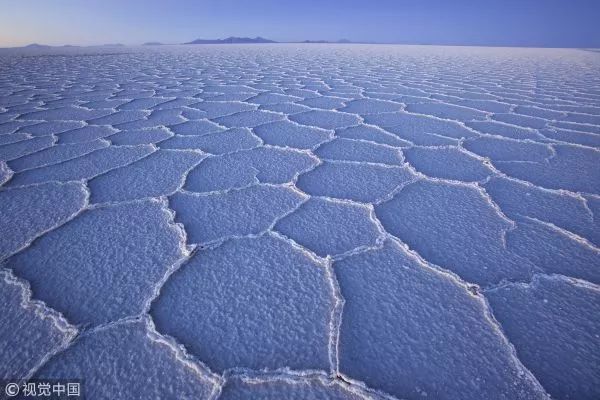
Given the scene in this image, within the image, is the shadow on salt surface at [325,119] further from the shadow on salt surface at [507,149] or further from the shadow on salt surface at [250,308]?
the shadow on salt surface at [250,308]

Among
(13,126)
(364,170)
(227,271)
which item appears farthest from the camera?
(13,126)

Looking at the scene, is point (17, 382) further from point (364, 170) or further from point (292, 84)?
point (292, 84)

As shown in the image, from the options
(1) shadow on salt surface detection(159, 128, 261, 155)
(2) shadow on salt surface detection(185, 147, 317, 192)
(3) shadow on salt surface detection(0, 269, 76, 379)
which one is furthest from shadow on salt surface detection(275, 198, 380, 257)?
(1) shadow on salt surface detection(159, 128, 261, 155)

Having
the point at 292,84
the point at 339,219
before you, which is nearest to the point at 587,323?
the point at 339,219

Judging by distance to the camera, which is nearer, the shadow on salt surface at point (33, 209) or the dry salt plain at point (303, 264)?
the dry salt plain at point (303, 264)

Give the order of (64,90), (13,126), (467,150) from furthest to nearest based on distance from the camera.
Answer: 1. (64,90)
2. (13,126)
3. (467,150)

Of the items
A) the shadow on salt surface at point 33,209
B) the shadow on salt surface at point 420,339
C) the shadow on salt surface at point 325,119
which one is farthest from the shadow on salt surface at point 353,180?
the shadow on salt surface at point 33,209

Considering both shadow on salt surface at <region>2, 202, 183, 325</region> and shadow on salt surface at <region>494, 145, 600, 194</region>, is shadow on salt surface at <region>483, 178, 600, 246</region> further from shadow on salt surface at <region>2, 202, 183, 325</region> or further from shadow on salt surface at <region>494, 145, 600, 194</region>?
shadow on salt surface at <region>2, 202, 183, 325</region>

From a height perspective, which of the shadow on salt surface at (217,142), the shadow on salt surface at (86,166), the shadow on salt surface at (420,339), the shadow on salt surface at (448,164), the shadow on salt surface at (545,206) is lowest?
the shadow on salt surface at (420,339)
